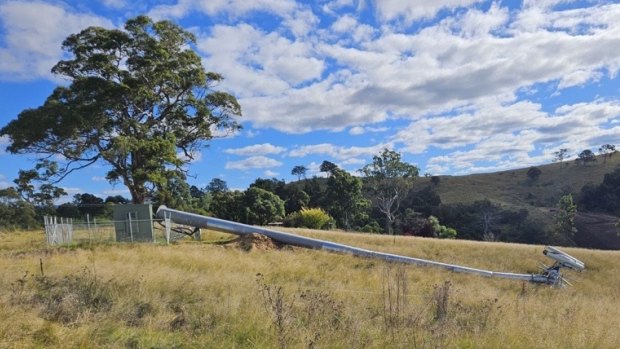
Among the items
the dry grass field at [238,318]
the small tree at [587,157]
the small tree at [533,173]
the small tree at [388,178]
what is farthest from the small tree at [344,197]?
the small tree at [587,157]

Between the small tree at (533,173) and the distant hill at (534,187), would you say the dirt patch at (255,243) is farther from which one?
the small tree at (533,173)

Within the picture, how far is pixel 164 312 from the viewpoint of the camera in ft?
25.6

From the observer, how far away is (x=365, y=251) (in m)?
25.5

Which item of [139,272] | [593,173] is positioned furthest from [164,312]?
[593,173]

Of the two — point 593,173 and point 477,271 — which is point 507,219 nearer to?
point 593,173

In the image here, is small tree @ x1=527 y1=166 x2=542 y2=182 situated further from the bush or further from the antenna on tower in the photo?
the antenna on tower

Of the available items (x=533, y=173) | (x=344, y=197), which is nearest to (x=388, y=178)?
(x=344, y=197)

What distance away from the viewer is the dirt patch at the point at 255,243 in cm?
2387

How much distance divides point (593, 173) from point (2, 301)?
12533 cm

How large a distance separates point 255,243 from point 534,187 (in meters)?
103

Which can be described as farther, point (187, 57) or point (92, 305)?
point (187, 57)

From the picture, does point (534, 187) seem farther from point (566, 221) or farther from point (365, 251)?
point (365, 251)

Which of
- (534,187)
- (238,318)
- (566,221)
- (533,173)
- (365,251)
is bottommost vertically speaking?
(566,221)

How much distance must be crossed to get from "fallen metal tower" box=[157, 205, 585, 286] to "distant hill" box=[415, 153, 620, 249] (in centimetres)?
6087
